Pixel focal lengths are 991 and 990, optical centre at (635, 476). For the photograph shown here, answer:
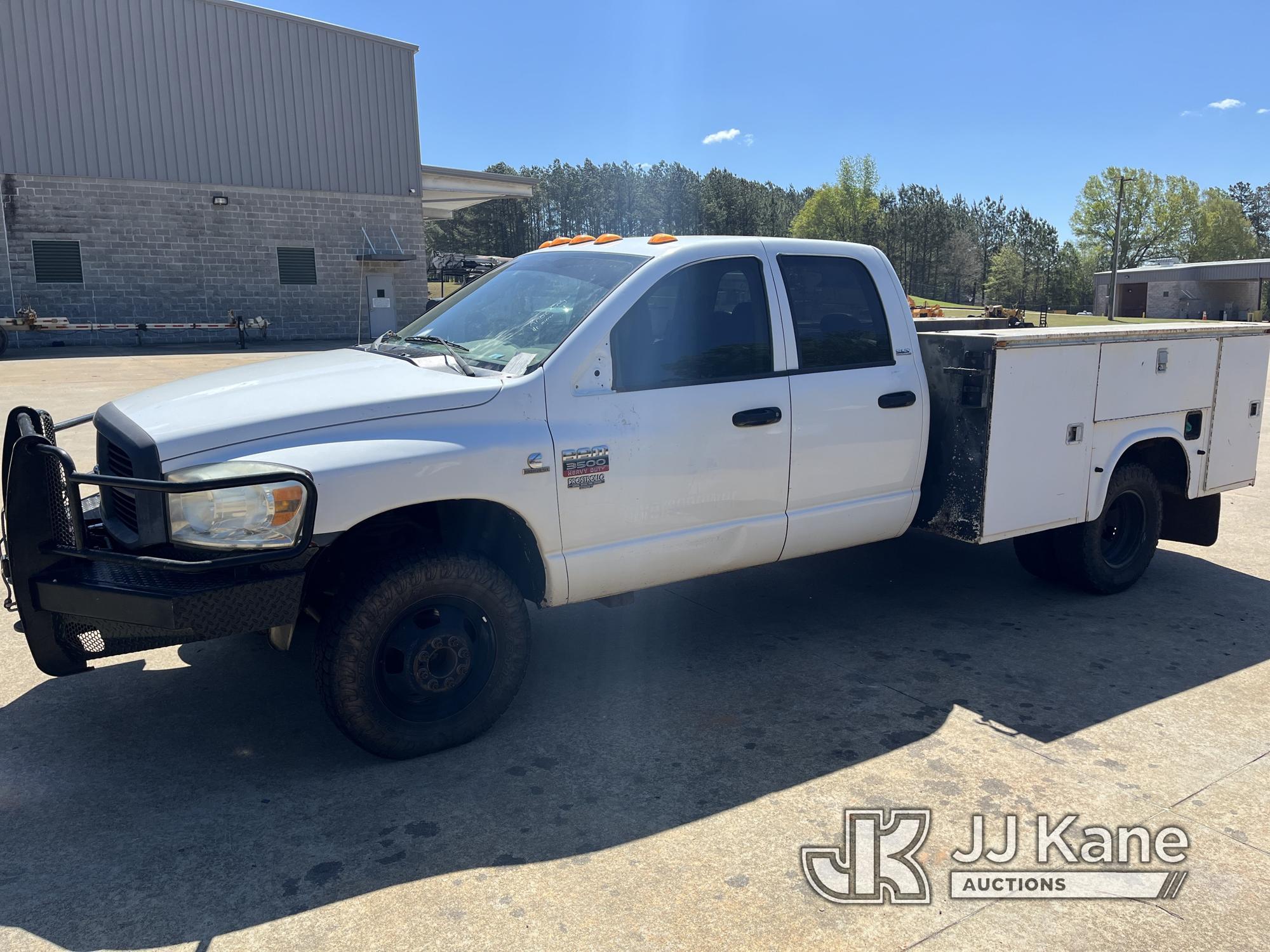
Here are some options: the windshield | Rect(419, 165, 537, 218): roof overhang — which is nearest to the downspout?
Rect(419, 165, 537, 218): roof overhang

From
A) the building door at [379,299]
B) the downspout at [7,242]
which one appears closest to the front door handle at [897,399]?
the downspout at [7,242]

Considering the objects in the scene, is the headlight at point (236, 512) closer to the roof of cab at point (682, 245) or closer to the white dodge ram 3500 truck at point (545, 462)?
the white dodge ram 3500 truck at point (545, 462)

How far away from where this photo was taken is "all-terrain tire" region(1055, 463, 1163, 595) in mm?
5578

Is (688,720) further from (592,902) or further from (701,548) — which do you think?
(592,902)

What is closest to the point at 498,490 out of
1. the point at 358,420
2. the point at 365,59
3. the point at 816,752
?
the point at 358,420

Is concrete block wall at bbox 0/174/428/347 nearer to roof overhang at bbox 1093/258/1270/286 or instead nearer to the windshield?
the windshield

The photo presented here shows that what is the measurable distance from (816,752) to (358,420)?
7.03 feet

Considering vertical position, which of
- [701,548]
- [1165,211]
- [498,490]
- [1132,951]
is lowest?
[1132,951]

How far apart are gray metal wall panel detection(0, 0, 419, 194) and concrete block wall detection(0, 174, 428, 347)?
20.9 inches

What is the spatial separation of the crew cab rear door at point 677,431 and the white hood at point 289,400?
456mm

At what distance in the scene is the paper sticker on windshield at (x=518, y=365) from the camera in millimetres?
3861

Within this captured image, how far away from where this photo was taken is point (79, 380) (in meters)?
17.7

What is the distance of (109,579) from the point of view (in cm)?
330

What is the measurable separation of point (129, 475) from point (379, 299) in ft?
99.1
